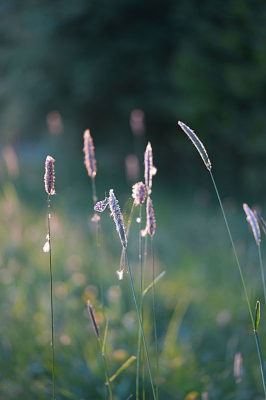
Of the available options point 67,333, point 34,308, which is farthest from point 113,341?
point 34,308

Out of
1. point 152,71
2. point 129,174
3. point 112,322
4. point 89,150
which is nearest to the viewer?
point 89,150

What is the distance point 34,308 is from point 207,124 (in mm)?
4373

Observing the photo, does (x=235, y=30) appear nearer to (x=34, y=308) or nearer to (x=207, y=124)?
(x=207, y=124)

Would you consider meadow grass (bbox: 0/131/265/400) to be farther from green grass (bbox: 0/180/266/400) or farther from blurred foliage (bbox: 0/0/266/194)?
blurred foliage (bbox: 0/0/266/194)

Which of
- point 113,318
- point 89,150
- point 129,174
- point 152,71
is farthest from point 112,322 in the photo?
point 152,71

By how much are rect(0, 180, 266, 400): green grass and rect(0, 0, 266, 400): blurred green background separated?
0.01 metres

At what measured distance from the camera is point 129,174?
9.40 feet

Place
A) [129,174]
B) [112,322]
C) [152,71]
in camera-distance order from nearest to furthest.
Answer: [112,322]
[129,174]
[152,71]

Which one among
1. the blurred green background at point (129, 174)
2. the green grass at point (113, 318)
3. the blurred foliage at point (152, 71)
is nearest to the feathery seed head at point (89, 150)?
the green grass at point (113, 318)

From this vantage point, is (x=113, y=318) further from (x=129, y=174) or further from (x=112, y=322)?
(x=129, y=174)

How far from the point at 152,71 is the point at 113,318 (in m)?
4.83

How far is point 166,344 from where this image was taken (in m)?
2.17

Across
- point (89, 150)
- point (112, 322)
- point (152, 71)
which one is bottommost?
point (112, 322)

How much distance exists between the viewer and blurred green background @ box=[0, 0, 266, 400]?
7.04ft
